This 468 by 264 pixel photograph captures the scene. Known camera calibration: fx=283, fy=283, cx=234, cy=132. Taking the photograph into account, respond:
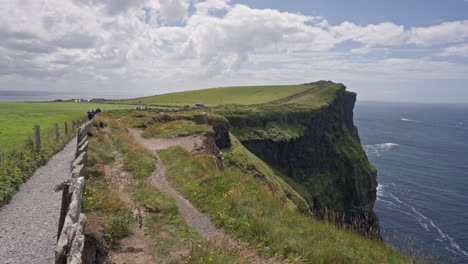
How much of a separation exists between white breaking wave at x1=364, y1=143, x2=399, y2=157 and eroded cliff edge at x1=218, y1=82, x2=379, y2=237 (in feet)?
176

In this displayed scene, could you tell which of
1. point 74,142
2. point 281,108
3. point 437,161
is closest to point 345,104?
point 437,161

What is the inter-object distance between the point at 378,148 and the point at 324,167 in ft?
266

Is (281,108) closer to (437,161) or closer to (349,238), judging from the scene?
(349,238)

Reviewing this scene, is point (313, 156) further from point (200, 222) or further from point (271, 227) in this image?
point (271, 227)

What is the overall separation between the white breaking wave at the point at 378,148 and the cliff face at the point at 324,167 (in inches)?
2082

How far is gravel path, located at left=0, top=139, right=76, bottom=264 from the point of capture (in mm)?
9883

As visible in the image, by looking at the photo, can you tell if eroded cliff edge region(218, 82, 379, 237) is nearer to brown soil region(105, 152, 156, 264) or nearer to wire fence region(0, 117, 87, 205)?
wire fence region(0, 117, 87, 205)

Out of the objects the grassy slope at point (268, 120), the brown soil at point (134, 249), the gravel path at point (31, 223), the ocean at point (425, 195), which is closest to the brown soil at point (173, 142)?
the gravel path at point (31, 223)

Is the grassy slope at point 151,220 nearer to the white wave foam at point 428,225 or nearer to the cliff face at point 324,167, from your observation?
the cliff face at point 324,167

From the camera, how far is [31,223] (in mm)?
12078

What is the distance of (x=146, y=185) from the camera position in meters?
14.4

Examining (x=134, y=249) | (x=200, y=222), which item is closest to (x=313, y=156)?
(x=200, y=222)

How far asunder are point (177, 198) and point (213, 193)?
1706 millimetres

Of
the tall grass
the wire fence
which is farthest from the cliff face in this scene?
the tall grass
